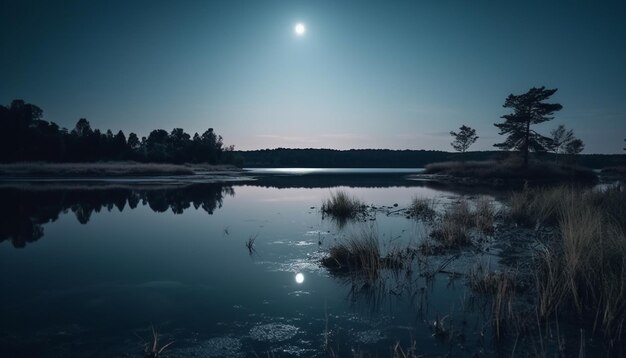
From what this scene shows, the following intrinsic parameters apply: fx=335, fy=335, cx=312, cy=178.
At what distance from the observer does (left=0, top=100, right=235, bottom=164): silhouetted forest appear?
2763 inches

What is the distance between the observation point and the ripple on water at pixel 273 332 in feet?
17.7

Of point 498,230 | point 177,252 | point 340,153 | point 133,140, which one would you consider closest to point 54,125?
point 133,140

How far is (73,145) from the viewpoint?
84.9 meters

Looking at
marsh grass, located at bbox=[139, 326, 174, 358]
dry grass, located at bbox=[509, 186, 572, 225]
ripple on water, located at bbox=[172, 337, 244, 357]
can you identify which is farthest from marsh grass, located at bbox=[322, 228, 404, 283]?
dry grass, located at bbox=[509, 186, 572, 225]

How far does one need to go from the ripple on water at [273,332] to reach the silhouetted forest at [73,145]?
87.6 m

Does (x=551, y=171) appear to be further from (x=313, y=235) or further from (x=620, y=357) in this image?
(x=620, y=357)

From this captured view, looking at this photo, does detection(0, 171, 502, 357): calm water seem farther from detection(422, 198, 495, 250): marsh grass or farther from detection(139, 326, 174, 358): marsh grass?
detection(422, 198, 495, 250): marsh grass

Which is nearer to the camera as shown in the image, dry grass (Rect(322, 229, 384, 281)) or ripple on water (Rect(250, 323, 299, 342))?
ripple on water (Rect(250, 323, 299, 342))

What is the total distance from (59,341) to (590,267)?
9.20 m

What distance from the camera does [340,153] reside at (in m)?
198

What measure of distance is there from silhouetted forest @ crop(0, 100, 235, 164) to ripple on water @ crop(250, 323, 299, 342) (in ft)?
287

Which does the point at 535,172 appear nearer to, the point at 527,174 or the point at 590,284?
the point at 527,174

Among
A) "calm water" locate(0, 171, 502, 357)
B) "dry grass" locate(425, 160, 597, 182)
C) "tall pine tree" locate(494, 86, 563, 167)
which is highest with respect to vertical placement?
"tall pine tree" locate(494, 86, 563, 167)

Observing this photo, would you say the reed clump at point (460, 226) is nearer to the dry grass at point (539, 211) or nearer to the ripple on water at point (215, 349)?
the dry grass at point (539, 211)
